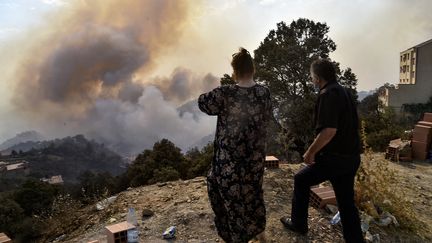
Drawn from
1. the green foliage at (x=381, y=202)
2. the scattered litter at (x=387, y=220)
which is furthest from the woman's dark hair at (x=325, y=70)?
the scattered litter at (x=387, y=220)

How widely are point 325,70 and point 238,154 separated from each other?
1050mm

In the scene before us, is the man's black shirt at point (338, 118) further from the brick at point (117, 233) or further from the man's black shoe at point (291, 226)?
the brick at point (117, 233)

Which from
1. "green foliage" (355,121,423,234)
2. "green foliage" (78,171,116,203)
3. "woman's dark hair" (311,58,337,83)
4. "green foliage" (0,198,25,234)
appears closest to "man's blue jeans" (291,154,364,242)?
"woman's dark hair" (311,58,337,83)

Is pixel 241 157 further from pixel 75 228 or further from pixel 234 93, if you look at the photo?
pixel 75 228

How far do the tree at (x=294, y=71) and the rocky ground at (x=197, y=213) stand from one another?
978 cm

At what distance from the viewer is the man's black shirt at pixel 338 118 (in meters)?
3.08

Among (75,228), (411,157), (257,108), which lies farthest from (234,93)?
(411,157)

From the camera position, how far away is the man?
3092mm

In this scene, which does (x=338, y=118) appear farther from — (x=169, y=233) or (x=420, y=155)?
(x=420, y=155)

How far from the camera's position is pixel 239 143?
324cm

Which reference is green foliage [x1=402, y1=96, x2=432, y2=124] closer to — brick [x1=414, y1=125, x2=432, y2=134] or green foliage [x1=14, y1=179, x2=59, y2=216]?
brick [x1=414, y1=125, x2=432, y2=134]

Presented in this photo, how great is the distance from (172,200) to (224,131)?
8.91 feet

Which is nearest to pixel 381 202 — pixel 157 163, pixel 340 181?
pixel 340 181

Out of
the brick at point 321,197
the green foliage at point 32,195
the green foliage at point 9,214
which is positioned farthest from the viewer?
the green foliage at point 32,195
